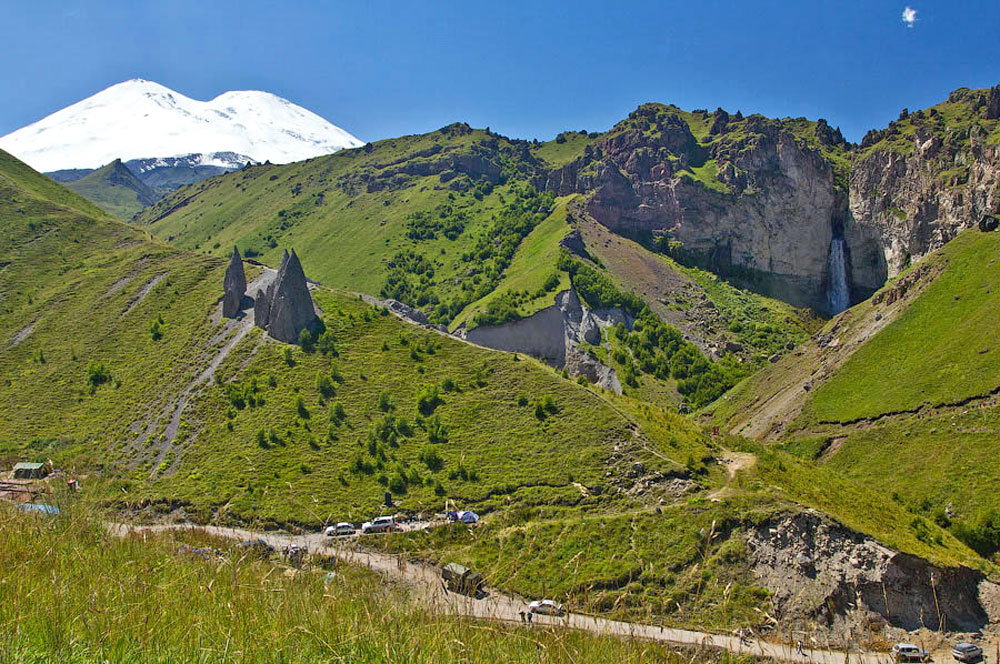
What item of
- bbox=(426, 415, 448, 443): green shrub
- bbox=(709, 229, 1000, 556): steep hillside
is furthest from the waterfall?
bbox=(426, 415, 448, 443): green shrub

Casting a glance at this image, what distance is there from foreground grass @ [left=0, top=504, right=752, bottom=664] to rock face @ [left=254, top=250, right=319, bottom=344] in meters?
64.3

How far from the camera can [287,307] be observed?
68.4m

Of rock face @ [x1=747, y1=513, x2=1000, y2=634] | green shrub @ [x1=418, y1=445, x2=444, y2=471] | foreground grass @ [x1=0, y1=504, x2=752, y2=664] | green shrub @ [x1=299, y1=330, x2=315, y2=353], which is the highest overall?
green shrub @ [x1=299, y1=330, x2=315, y2=353]

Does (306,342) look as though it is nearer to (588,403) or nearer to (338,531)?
(588,403)

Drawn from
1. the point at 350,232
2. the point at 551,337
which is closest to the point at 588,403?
the point at 551,337

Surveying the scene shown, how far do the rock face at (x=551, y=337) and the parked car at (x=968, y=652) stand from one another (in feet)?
240

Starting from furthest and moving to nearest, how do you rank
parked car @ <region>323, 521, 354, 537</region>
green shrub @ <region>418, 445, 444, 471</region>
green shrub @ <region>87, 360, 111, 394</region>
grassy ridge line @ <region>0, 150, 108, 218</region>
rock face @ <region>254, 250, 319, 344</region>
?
grassy ridge line @ <region>0, 150, 108, 218</region>
rock face @ <region>254, 250, 319, 344</region>
green shrub @ <region>87, 360, 111, 394</region>
green shrub @ <region>418, 445, 444, 471</region>
parked car @ <region>323, 521, 354, 537</region>

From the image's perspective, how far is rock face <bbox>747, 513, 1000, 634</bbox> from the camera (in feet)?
101

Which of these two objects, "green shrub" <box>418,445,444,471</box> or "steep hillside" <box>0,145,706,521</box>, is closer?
"steep hillside" <box>0,145,706,521</box>

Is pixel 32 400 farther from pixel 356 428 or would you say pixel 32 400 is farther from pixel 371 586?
pixel 371 586

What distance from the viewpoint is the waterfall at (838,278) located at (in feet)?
493

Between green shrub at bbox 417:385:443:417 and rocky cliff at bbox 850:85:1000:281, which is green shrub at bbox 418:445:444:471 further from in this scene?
rocky cliff at bbox 850:85:1000:281

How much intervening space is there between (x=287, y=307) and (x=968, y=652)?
6446cm

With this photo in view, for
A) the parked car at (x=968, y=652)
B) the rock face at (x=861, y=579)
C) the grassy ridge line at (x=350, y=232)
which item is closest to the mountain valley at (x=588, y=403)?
the rock face at (x=861, y=579)
